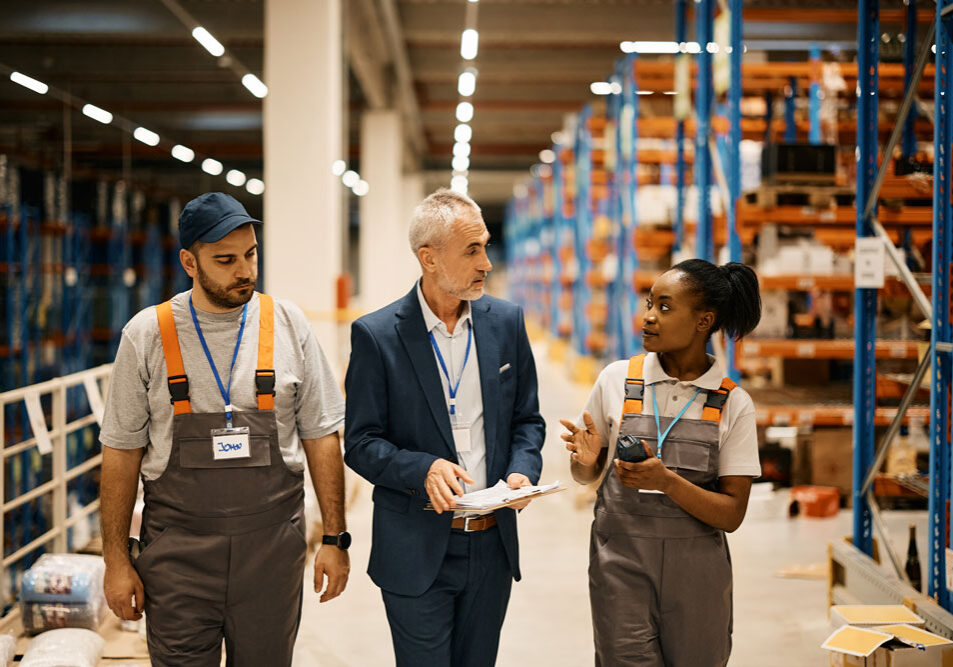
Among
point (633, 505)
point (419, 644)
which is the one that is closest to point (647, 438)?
point (633, 505)

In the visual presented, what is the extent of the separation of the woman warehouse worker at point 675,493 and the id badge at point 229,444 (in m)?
0.85

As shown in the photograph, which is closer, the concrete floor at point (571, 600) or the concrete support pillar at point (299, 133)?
the concrete floor at point (571, 600)

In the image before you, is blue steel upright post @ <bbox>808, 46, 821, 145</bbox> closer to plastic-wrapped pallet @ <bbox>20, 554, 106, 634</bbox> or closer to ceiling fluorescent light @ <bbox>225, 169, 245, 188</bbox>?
ceiling fluorescent light @ <bbox>225, 169, 245, 188</bbox>

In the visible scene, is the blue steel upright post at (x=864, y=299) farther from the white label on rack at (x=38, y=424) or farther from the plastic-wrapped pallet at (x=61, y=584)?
the white label on rack at (x=38, y=424)

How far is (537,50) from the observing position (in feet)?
50.4

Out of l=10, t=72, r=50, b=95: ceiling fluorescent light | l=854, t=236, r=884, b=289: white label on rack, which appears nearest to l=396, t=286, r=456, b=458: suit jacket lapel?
l=854, t=236, r=884, b=289: white label on rack

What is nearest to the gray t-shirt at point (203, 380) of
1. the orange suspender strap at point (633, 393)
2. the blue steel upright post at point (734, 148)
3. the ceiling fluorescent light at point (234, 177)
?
the orange suspender strap at point (633, 393)

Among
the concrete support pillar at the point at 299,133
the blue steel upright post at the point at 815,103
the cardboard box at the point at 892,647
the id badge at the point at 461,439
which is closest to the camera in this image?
the id badge at the point at 461,439

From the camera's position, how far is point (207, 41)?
9711 mm

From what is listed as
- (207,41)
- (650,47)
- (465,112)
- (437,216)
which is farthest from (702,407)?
(465,112)

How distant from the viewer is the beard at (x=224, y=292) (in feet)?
7.94

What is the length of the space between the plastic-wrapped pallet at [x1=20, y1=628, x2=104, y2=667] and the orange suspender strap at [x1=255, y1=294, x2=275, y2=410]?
174cm

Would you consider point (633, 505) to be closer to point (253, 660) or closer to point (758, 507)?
point (253, 660)

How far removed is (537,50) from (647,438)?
13.9 meters
